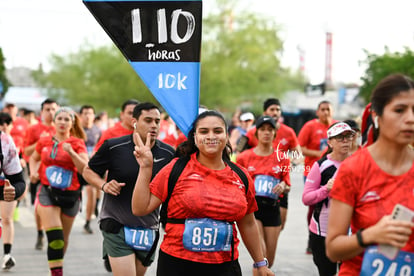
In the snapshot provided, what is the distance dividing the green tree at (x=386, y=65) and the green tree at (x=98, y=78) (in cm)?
2714

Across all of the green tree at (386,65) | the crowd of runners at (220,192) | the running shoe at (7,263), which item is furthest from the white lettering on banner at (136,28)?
the green tree at (386,65)

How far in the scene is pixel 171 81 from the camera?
5.07m

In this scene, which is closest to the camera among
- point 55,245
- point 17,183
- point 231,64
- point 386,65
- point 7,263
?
point 17,183

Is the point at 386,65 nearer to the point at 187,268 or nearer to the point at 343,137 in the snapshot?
the point at 343,137

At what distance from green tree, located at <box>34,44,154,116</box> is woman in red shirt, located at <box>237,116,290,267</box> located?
150ft

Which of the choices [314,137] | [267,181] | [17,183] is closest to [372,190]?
[17,183]

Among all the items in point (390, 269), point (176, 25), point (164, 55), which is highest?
point (176, 25)

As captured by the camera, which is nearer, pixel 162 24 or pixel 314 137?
pixel 162 24

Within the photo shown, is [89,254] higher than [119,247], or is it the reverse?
[119,247]

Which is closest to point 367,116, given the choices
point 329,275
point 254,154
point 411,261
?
point 411,261

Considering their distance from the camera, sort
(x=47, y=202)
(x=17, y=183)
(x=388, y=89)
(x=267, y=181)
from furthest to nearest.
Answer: (x=47, y=202)
(x=267, y=181)
(x=17, y=183)
(x=388, y=89)

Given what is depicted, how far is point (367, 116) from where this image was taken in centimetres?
404

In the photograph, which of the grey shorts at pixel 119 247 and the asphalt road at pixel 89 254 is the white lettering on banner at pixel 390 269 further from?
the asphalt road at pixel 89 254

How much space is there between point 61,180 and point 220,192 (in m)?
4.13
